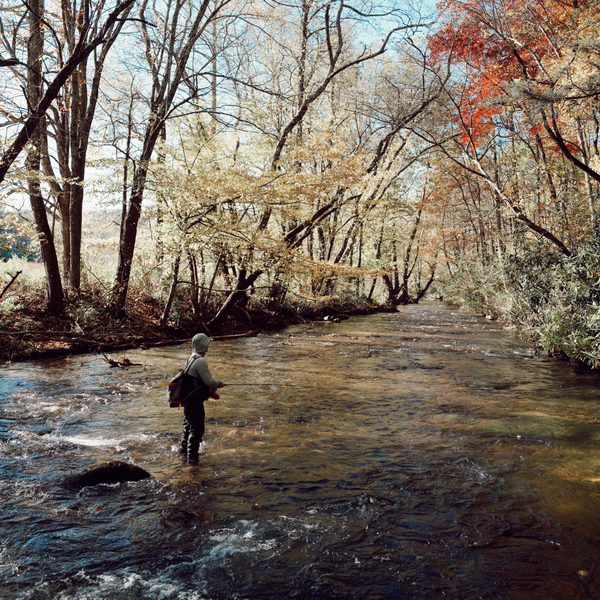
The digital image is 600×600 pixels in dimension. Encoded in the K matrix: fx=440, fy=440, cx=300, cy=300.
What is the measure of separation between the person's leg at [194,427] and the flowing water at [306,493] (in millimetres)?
176

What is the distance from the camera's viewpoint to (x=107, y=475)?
4.67 meters

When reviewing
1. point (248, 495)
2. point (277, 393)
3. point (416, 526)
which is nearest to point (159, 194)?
point (277, 393)

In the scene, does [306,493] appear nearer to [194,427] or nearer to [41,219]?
[194,427]

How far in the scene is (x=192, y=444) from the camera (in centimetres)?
519

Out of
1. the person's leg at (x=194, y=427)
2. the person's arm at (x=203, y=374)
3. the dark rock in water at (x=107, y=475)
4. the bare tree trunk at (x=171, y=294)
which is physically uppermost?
the bare tree trunk at (x=171, y=294)

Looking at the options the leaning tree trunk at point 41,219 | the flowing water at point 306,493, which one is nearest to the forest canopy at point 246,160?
the leaning tree trunk at point 41,219

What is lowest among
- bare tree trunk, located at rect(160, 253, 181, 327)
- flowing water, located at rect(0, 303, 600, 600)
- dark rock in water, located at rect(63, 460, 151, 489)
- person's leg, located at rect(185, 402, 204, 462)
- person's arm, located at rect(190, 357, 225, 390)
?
flowing water, located at rect(0, 303, 600, 600)

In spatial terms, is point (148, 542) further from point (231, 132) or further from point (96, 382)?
point (231, 132)

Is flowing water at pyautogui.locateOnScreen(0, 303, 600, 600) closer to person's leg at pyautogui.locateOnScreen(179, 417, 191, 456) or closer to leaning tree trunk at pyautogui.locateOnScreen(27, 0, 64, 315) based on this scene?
person's leg at pyautogui.locateOnScreen(179, 417, 191, 456)

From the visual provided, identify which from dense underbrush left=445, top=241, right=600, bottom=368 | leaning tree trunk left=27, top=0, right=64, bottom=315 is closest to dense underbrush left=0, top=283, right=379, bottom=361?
leaning tree trunk left=27, top=0, right=64, bottom=315

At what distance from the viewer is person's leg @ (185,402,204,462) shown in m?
5.17

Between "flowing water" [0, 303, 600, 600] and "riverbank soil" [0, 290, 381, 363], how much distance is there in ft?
5.88

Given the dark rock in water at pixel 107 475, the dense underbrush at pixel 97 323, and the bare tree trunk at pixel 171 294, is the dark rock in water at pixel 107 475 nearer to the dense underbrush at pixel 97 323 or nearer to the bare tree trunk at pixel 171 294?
the dense underbrush at pixel 97 323

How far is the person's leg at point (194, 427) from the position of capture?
5168 mm
